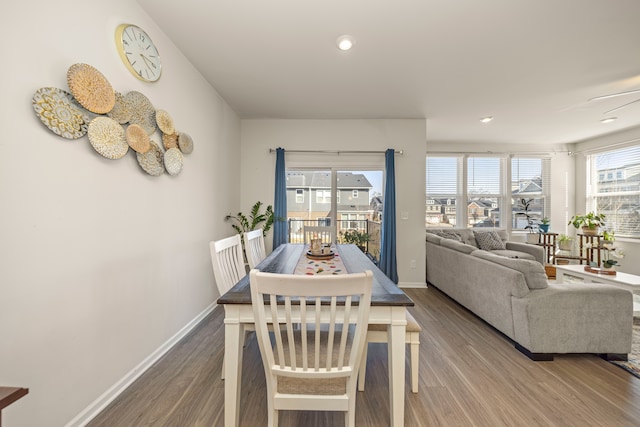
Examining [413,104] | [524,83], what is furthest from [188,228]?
[524,83]

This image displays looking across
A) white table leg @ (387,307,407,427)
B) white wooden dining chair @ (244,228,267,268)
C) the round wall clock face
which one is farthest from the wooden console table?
the round wall clock face

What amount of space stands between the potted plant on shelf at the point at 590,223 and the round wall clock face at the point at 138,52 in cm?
686

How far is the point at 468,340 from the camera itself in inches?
95.8

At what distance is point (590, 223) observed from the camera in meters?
4.84

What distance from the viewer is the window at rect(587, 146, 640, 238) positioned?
15.3ft

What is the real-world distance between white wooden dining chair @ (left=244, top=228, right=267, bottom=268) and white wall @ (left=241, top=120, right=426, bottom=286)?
1510 millimetres

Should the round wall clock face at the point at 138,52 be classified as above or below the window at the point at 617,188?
above

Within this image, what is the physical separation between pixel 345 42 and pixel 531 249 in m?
4.69

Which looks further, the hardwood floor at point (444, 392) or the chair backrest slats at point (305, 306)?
the hardwood floor at point (444, 392)

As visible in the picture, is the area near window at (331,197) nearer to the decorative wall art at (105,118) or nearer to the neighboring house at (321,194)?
the neighboring house at (321,194)

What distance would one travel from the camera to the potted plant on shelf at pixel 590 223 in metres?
4.84

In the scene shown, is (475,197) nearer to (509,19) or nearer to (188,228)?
(509,19)

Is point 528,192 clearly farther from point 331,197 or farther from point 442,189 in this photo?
point 331,197

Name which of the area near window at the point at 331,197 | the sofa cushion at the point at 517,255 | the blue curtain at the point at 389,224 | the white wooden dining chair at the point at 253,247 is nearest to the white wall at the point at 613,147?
the sofa cushion at the point at 517,255
